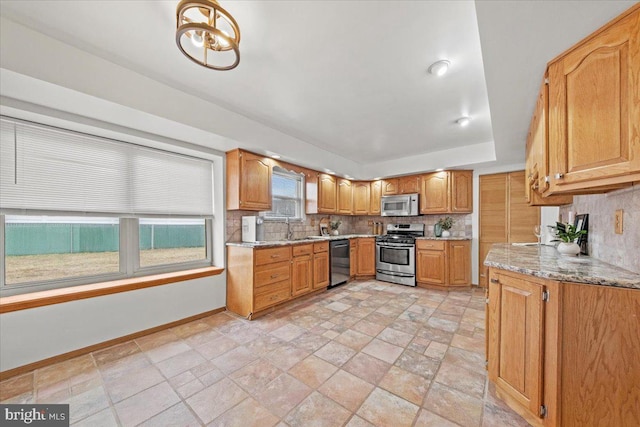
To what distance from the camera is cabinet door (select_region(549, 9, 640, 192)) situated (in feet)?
3.60

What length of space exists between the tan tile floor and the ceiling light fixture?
7.20ft

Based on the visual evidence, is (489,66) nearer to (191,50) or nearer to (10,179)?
(191,50)

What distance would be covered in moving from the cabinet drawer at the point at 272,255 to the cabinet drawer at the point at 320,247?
60 cm

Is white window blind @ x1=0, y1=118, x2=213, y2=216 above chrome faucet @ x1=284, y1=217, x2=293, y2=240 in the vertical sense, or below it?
above

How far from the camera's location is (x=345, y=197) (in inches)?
205

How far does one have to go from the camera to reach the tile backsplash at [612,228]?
1.34 metres

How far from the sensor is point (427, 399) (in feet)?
5.34

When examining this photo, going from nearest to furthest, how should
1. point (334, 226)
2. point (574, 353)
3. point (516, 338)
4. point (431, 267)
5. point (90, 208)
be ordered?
point (574, 353)
point (516, 338)
point (90, 208)
point (431, 267)
point (334, 226)

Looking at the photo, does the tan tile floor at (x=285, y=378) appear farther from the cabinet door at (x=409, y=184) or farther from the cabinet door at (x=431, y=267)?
the cabinet door at (x=409, y=184)

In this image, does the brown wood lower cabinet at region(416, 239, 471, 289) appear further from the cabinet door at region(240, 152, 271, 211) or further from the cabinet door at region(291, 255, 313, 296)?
the cabinet door at region(240, 152, 271, 211)

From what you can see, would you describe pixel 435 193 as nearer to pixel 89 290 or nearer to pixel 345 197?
pixel 345 197

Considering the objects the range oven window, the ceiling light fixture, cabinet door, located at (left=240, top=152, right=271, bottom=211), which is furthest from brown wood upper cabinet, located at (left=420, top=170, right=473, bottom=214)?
the ceiling light fixture

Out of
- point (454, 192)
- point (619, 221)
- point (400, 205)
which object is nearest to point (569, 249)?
point (619, 221)

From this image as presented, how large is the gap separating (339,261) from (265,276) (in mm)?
1716
